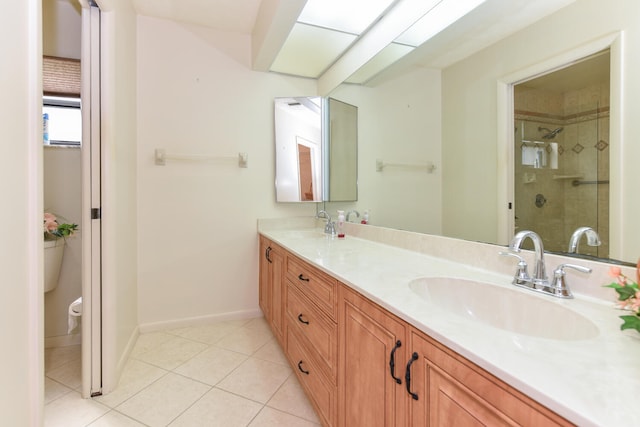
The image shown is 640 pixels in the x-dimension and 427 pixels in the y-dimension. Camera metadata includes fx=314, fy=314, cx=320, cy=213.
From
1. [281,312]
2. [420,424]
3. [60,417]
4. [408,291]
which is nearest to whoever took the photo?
[420,424]

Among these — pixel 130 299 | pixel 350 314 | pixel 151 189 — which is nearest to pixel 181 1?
pixel 151 189

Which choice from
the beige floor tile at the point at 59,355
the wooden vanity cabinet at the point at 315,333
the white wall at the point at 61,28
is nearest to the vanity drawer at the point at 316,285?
the wooden vanity cabinet at the point at 315,333

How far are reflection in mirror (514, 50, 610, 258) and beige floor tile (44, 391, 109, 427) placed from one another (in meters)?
2.07

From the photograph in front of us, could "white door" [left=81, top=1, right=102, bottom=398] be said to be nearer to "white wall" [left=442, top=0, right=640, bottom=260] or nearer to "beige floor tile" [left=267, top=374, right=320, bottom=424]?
"beige floor tile" [left=267, top=374, right=320, bottom=424]

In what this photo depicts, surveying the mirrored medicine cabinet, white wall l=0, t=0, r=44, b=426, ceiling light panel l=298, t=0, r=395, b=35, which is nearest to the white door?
white wall l=0, t=0, r=44, b=426

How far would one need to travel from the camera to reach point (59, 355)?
6.84ft

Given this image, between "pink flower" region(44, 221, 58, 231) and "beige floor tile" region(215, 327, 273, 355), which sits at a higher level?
"pink flower" region(44, 221, 58, 231)

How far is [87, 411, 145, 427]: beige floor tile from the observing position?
1.44 meters

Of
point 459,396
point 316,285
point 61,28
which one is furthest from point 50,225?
point 459,396

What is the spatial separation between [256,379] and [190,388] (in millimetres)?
357

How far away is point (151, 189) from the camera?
7.84 feet

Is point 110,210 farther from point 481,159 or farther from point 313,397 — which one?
point 481,159

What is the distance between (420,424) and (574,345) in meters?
0.36

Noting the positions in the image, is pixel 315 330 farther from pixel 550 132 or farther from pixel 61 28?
pixel 61 28
